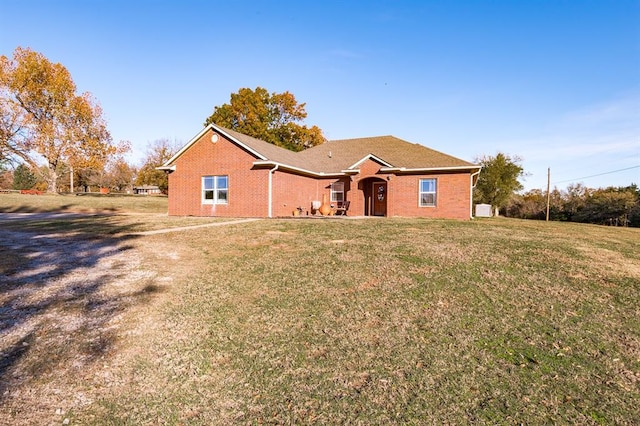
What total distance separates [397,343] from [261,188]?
14099 mm

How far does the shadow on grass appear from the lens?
334 centimetres

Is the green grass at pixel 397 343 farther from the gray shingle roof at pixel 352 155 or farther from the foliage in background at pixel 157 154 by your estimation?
the foliage in background at pixel 157 154

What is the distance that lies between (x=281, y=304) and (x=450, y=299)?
2528 mm

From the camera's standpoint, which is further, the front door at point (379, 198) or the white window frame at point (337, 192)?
the white window frame at point (337, 192)

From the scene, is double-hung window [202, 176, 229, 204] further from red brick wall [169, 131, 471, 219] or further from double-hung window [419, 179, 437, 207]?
double-hung window [419, 179, 437, 207]

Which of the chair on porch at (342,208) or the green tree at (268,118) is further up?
the green tree at (268,118)

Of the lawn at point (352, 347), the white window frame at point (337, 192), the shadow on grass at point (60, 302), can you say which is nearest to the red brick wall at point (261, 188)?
the white window frame at point (337, 192)

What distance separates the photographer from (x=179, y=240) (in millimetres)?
9102

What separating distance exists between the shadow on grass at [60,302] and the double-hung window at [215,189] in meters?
9.70

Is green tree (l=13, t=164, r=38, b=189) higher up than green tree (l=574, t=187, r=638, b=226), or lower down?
higher up

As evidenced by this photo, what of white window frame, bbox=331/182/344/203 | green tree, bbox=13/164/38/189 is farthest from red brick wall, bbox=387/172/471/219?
green tree, bbox=13/164/38/189

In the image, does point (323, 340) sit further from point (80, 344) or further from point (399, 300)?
point (80, 344)

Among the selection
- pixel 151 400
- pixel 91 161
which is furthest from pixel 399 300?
pixel 91 161

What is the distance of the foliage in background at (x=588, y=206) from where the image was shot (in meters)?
29.3
